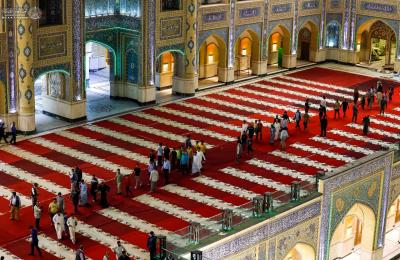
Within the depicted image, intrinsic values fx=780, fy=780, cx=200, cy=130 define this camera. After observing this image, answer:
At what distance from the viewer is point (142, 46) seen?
1347 inches

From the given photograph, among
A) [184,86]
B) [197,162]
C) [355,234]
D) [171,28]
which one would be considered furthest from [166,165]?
[184,86]

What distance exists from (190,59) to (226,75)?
10.5 ft

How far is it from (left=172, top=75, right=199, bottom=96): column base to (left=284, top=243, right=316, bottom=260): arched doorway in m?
15.2

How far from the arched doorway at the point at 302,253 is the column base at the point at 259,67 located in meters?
19.3

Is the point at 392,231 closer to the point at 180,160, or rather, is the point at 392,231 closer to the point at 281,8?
the point at 180,160

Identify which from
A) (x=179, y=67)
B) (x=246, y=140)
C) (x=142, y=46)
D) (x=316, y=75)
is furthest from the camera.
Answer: (x=316, y=75)

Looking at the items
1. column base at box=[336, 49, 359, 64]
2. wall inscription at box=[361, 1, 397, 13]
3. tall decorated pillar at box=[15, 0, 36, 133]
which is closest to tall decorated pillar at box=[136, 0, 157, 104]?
tall decorated pillar at box=[15, 0, 36, 133]

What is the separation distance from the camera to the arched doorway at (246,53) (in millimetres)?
40834

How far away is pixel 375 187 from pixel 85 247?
9552 mm

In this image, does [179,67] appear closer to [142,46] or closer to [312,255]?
[142,46]

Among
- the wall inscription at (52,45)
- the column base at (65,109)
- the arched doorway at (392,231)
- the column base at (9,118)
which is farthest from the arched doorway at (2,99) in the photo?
the arched doorway at (392,231)

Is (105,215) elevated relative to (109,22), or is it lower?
lower

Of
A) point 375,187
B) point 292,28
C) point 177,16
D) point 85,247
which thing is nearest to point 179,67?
point 177,16

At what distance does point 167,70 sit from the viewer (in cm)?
3847
